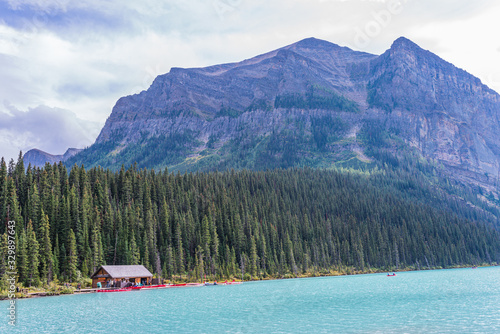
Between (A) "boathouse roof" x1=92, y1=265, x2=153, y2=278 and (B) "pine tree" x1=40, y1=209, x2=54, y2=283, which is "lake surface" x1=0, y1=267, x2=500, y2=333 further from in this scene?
(A) "boathouse roof" x1=92, y1=265, x2=153, y2=278

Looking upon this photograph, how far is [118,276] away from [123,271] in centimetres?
336

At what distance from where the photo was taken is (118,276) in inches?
4281

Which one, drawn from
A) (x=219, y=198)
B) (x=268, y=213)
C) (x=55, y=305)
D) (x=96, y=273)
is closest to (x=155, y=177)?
(x=219, y=198)

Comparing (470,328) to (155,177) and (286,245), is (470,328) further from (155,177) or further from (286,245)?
(155,177)

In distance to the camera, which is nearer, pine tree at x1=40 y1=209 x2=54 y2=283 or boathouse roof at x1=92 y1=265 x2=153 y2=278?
pine tree at x1=40 y1=209 x2=54 y2=283

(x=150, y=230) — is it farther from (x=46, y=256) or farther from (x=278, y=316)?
(x=278, y=316)

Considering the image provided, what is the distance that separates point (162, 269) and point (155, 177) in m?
55.4

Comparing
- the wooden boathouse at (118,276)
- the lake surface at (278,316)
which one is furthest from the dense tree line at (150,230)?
the lake surface at (278,316)

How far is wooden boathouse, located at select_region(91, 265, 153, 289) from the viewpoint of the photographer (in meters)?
108

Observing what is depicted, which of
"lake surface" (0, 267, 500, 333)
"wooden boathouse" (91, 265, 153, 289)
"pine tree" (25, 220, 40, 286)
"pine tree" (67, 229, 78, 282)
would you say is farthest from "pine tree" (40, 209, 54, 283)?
"lake surface" (0, 267, 500, 333)

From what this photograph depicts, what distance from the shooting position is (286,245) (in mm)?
173625

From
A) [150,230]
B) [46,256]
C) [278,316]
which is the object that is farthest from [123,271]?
[278,316]

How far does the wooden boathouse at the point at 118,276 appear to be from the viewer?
107625 mm

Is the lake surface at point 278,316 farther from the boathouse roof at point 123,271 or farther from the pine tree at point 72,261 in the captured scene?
the pine tree at point 72,261
